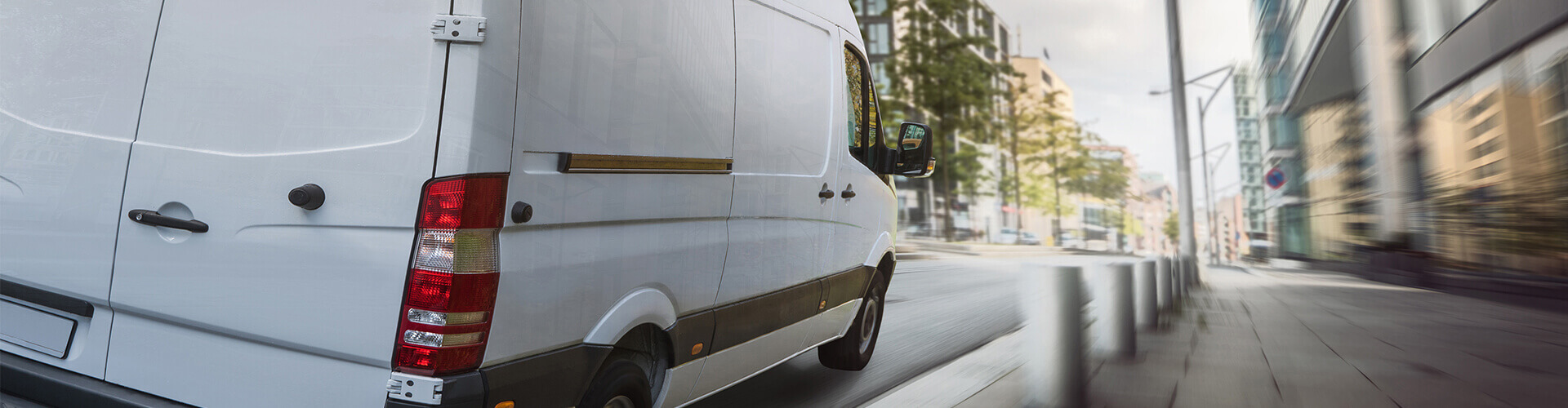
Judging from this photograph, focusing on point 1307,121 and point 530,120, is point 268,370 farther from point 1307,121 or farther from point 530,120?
point 1307,121

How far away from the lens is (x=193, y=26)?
2.29 meters

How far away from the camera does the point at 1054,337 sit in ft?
13.5

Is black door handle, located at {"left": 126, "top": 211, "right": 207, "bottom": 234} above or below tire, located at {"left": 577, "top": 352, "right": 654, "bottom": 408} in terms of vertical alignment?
above

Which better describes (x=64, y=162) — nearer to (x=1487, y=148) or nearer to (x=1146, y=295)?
(x=1146, y=295)

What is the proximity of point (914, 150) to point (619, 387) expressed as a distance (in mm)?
2598

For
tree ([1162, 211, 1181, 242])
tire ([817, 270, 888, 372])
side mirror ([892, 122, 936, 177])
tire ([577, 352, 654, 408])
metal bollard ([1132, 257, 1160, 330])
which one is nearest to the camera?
tire ([577, 352, 654, 408])

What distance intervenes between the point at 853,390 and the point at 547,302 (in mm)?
2615

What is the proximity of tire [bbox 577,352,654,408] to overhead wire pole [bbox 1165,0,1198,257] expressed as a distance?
12.1m

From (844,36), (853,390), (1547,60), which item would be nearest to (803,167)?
(844,36)

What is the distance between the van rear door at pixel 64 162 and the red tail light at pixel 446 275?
892 mm

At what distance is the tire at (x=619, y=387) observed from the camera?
2.60 m

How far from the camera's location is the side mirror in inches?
191

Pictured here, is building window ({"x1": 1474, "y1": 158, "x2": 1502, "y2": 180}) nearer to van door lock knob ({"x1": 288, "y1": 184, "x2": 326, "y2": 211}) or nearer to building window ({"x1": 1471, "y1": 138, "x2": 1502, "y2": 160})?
building window ({"x1": 1471, "y1": 138, "x2": 1502, "y2": 160})

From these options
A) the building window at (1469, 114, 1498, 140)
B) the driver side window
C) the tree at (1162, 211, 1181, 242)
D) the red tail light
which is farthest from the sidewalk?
the tree at (1162, 211, 1181, 242)
